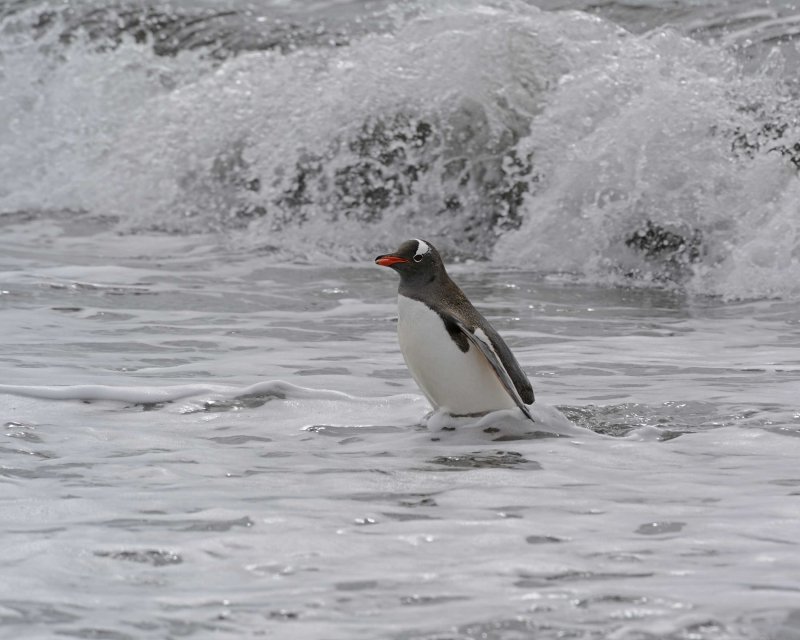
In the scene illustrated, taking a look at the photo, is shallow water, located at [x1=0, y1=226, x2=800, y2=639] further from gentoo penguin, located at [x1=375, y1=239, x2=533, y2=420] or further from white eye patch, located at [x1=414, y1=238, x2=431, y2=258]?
white eye patch, located at [x1=414, y1=238, x2=431, y2=258]

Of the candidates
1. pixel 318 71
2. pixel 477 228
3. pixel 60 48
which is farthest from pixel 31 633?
pixel 60 48

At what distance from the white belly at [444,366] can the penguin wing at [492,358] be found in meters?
0.06

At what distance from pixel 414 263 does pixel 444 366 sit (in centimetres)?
37

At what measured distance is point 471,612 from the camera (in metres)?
3.06

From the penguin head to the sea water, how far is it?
50cm

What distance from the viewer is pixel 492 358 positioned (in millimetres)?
4906

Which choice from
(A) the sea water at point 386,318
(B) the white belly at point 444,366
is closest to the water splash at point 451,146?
(A) the sea water at point 386,318

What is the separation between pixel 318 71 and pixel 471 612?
10.3 metres

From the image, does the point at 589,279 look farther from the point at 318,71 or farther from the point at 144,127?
the point at 144,127

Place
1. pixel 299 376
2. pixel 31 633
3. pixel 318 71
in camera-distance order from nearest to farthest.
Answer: pixel 31 633, pixel 299 376, pixel 318 71

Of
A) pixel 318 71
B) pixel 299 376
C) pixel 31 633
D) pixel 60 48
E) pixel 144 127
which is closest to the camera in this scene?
pixel 31 633

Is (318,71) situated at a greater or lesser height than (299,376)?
greater

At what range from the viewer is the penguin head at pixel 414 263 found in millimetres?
5105

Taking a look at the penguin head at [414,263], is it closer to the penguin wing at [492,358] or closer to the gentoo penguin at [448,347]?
the gentoo penguin at [448,347]
